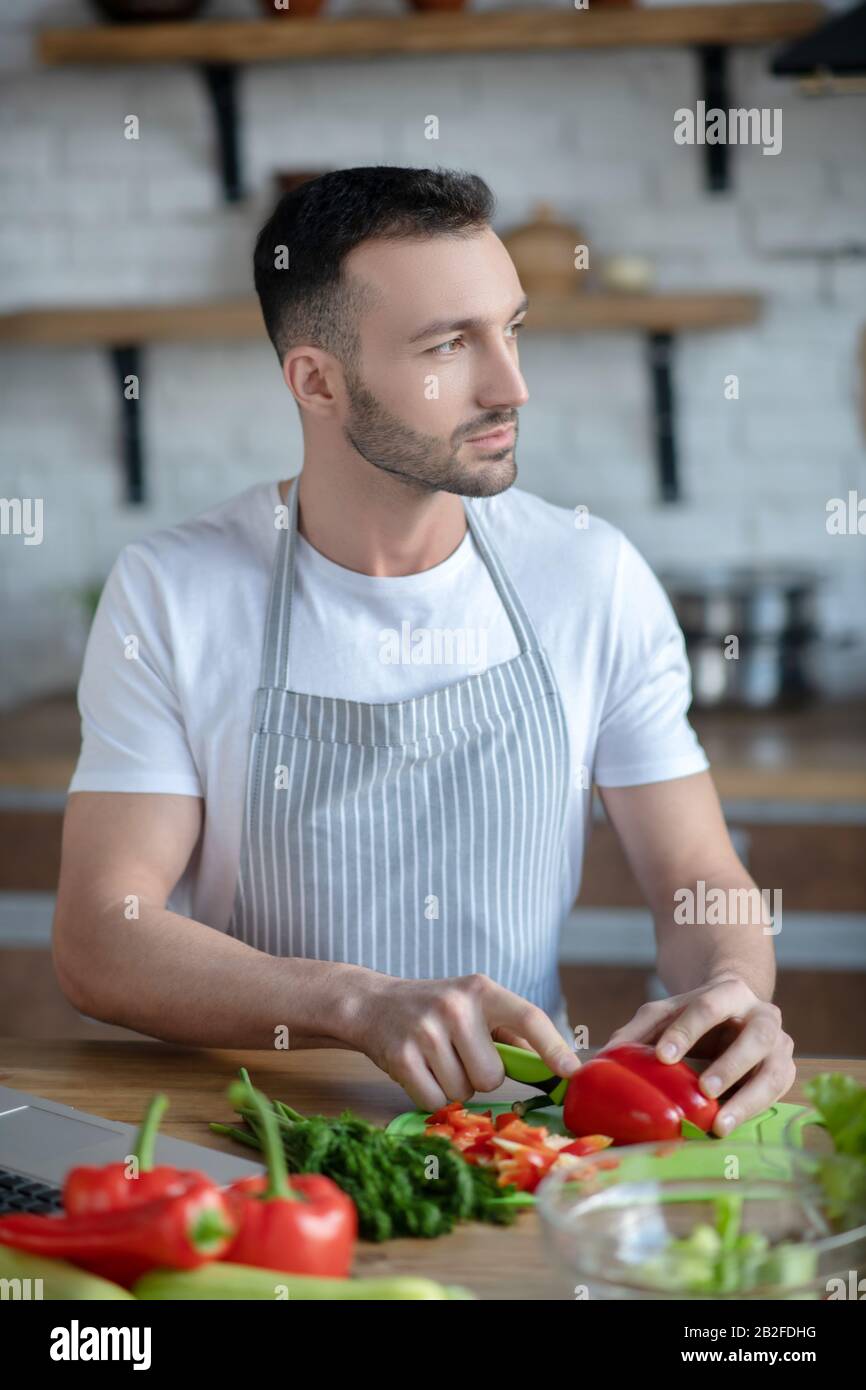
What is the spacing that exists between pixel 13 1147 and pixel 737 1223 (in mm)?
514

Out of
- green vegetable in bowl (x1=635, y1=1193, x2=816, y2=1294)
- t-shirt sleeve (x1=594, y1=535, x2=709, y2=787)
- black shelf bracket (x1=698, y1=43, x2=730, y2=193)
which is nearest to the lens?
green vegetable in bowl (x1=635, y1=1193, x2=816, y2=1294)

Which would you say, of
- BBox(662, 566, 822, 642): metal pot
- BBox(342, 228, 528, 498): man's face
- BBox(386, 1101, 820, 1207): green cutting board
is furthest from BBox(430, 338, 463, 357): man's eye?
BBox(662, 566, 822, 642): metal pot

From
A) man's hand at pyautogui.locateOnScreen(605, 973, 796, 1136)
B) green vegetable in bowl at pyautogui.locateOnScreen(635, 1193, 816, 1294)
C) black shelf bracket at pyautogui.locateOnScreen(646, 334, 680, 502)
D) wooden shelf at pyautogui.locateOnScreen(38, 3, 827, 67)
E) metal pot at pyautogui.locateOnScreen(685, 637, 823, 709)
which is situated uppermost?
wooden shelf at pyautogui.locateOnScreen(38, 3, 827, 67)

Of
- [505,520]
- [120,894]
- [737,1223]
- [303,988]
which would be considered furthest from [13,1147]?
[505,520]

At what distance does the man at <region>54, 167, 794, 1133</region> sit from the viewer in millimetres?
1539

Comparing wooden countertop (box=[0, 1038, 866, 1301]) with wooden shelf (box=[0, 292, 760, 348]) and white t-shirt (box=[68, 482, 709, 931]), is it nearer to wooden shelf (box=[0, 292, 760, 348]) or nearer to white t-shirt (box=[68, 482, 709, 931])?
white t-shirt (box=[68, 482, 709, 931])

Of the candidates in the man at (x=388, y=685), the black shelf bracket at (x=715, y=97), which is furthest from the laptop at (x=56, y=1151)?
the black shelf bracket at (x=715, y=97)

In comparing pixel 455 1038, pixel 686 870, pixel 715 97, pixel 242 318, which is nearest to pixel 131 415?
pixel 242 318

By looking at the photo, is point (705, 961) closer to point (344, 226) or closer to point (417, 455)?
point (417, 455)

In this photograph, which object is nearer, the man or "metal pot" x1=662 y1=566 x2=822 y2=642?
the man

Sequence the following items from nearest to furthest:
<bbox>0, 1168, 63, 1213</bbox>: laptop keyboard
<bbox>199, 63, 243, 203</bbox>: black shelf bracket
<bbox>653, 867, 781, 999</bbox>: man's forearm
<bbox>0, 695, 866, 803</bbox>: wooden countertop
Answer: <bbox>0, 1168, 63, 1213</bbox>: laptop keyboard, <bbox>653, 867, 781, 999</bbox>: man's forearm, <bbox>0, 695, 866, 803</bbox>: wooden countertop, <bbox>199, 63, 243, 203</bbox>: black shelf bracket

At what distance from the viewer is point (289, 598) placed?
165 cm

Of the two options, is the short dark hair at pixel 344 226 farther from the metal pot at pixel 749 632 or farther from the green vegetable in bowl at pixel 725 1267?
the metal pot at pixel 749 632

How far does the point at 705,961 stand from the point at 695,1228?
627 millimetres
